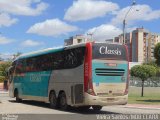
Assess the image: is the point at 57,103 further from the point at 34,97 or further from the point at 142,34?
the point at 142,34

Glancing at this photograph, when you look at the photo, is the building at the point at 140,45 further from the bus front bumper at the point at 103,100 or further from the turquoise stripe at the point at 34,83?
the bus front bumper at the point at 103,100

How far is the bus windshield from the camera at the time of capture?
21.1 metres

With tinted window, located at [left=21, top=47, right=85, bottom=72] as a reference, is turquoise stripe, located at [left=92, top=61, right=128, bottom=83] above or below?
below

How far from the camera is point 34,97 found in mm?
26922

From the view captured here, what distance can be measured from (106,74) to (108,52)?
1.08m

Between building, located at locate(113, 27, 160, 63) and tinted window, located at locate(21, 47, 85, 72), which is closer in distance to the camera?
tinted window, located at locate(21, 47, 85, 72)

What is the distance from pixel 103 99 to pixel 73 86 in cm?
183

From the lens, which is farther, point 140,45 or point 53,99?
point 140,45

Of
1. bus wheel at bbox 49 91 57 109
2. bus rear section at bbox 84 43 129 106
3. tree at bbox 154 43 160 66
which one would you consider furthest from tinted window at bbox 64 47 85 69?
tree at bbox 154 43 160 66

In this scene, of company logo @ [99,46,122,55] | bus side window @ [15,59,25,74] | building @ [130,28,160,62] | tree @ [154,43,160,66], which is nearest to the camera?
company logo @ [99,46,122,55]

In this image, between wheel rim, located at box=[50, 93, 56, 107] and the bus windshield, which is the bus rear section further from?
wheel rim, located at box=[50, 93, 56, 107]

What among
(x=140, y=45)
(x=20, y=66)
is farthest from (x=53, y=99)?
(x=140, y=45)

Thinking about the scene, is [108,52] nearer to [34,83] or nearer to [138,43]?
[34,83]

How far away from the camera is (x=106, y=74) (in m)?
21.3
